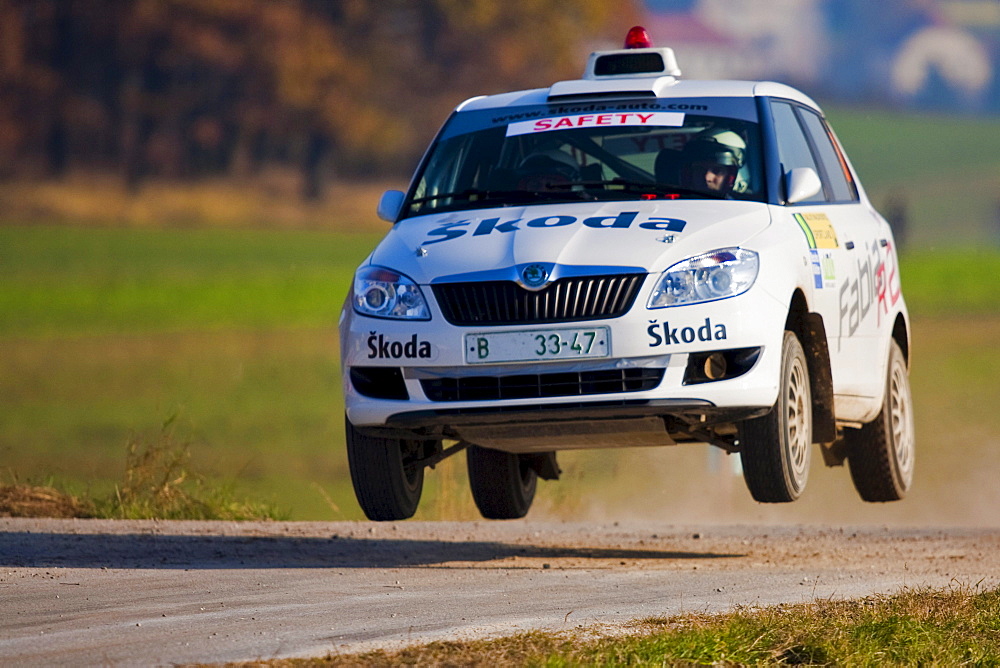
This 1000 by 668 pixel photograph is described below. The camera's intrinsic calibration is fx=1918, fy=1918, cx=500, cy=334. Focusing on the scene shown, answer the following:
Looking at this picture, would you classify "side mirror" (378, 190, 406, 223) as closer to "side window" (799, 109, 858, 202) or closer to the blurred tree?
"side window" (799, 109, 858, 202)

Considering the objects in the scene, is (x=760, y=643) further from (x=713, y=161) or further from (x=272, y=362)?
(x=272, y=362)

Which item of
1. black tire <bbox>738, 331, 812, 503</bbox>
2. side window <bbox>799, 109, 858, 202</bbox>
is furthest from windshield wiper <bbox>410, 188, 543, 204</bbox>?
side window <bbox>799, 109, 858, 202</bbox>

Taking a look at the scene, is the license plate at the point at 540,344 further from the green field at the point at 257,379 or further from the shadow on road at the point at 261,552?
the green field at the point at 257,379

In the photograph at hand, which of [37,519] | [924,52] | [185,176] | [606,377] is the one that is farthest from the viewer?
[924,52]

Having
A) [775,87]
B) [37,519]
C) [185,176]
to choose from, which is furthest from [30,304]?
[775,87]

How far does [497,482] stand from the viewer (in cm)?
1055

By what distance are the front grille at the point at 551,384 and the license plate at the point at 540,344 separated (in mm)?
92

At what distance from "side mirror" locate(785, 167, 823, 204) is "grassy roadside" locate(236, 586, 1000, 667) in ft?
6.85

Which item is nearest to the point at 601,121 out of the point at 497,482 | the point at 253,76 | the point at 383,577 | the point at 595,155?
the point at 595,155

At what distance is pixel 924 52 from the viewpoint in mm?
70188

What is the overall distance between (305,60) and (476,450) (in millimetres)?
44845

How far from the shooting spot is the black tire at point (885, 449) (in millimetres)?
10062

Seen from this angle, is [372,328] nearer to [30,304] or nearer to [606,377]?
[606,377]

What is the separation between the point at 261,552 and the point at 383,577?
1457mm
